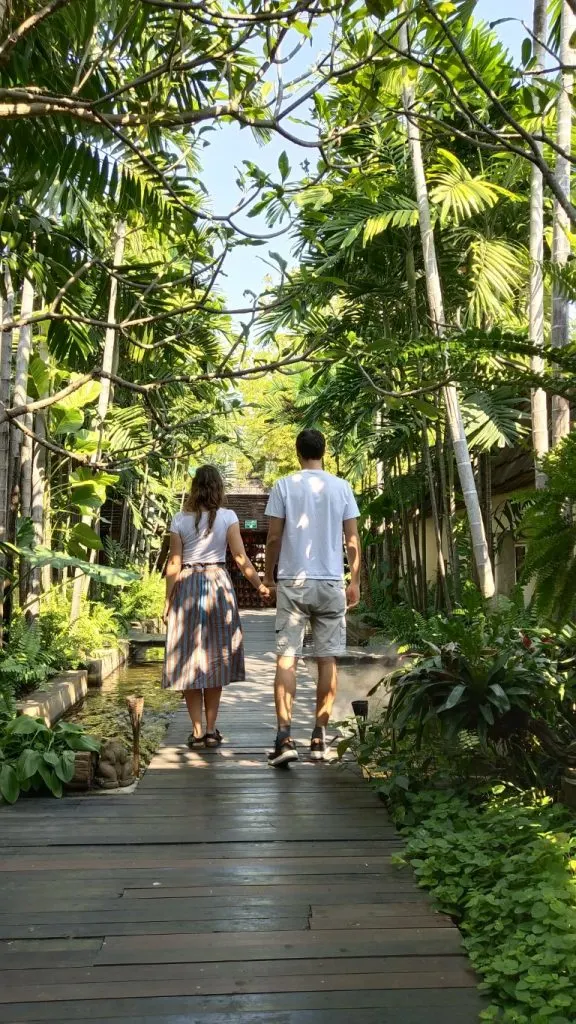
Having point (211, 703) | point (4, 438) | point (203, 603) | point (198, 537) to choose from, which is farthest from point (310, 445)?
point (4, 438)

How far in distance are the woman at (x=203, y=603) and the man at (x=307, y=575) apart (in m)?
0.38

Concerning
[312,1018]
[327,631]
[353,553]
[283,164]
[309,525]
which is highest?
[283,164]

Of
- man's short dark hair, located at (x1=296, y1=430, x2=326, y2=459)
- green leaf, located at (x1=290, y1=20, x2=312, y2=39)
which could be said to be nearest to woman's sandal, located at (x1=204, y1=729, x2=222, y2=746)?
man's short dark hair, located at (x1=296, y1=430, x2=326, y2=459)

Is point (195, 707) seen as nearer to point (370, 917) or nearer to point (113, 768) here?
point (113, 768)

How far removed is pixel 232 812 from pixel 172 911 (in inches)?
46.4

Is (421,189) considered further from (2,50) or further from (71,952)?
(71,952)

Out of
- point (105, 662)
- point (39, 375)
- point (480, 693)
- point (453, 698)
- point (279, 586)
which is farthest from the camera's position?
point (105, 662)

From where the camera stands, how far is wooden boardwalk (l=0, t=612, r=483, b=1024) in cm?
236

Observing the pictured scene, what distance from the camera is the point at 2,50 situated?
2963 millimetres

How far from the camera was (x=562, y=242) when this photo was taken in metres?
5.12

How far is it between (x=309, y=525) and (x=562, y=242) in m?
2.02

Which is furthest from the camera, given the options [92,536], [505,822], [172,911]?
[92,536]

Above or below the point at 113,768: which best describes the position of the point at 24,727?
above

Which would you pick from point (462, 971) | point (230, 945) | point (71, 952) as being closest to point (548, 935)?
point (462, 971)
